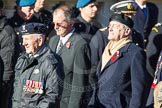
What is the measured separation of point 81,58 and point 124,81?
0.81 meters

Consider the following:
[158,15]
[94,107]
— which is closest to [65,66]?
[94,107]

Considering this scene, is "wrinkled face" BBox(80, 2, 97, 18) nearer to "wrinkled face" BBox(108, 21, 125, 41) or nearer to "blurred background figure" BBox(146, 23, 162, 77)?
"blurred background figure" BBox(146, 23, 162, 77)

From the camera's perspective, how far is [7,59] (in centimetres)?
707

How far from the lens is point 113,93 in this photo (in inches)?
239

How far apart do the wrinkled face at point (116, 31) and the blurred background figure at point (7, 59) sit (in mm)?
1329

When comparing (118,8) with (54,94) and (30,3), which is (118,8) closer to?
(30,3)

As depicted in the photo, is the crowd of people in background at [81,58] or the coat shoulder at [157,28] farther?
the coat shoulder at [157,28]

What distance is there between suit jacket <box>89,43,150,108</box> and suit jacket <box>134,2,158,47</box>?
3.76 ft

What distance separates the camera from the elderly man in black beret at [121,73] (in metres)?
5.98

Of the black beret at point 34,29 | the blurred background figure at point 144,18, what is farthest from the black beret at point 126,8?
the black beret at point 34,29

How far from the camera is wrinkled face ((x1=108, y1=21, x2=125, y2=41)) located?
623 cm

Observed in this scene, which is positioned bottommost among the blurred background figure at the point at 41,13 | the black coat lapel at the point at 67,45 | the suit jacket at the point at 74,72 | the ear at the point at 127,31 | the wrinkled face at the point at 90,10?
the suit jacket at the point at 74,72

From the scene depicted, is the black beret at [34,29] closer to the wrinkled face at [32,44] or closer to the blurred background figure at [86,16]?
the wrinkled face at [32,44]

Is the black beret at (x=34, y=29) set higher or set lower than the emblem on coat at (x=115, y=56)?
higher
